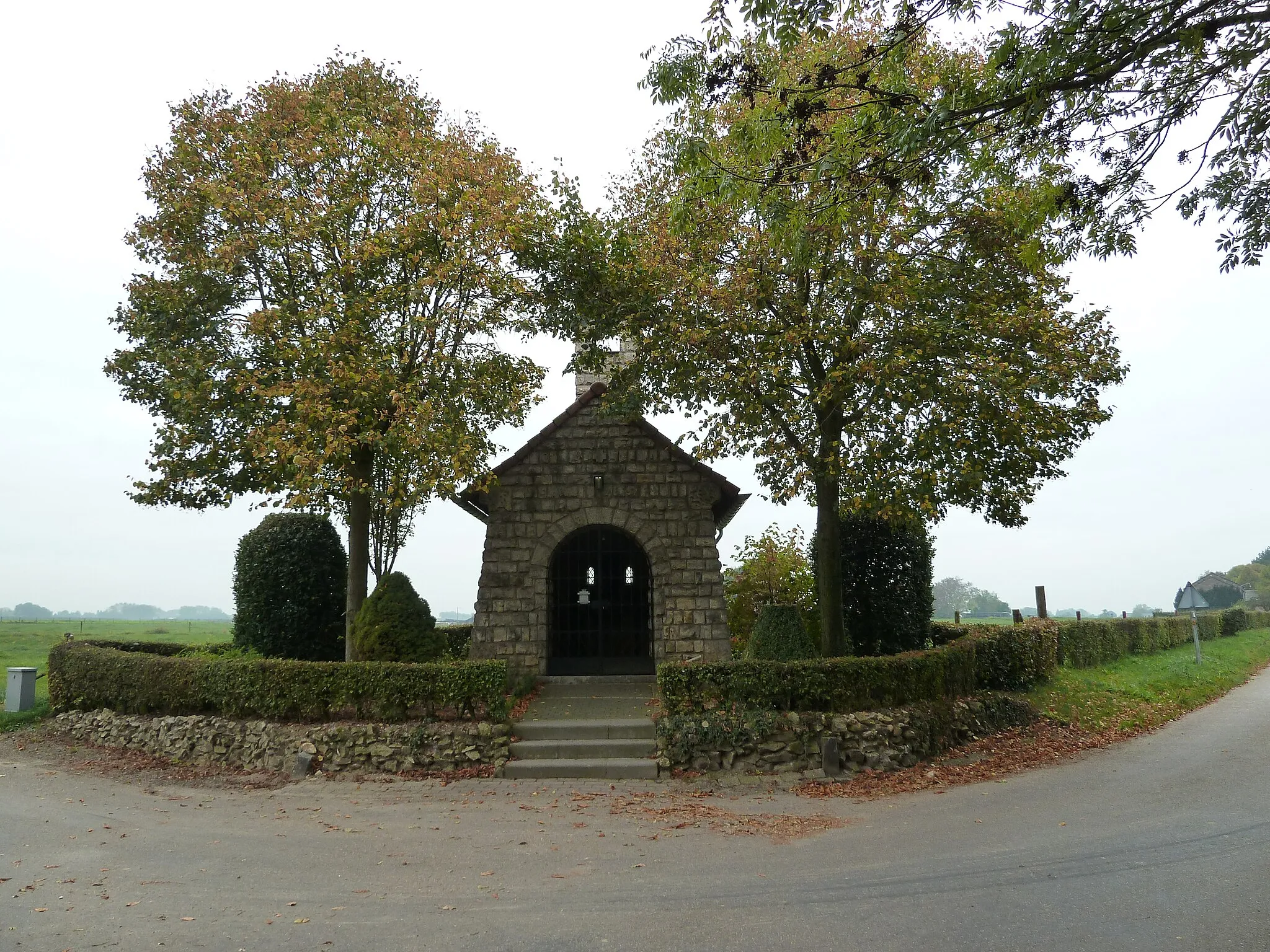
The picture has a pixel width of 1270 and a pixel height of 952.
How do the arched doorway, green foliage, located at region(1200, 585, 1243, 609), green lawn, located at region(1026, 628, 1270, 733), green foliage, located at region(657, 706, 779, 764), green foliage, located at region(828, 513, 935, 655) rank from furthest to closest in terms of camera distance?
green foliage, located at region(1200, 585, 1243, 609) < green foliage, located at region(828, 513, 935, 655) < the arched doorway < green lawn, located at region(1026, 628, 1270, 733) < green foliage, located at region(657, 706, 779, 764)

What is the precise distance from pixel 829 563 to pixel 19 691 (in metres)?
13.6

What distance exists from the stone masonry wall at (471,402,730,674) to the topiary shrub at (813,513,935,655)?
2.88m

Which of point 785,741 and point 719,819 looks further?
point 785,741

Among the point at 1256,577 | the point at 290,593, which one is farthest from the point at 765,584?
the point at 1256,577

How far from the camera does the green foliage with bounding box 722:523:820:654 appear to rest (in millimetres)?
14734

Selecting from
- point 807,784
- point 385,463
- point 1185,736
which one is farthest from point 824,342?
point 1185,736

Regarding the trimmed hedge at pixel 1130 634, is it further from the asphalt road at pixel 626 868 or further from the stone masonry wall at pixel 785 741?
the stone masonry wall at pixel 785 741

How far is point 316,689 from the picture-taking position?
10.4 m

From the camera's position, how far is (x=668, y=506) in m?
13.2

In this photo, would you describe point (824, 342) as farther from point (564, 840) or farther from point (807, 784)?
point (564, 840)

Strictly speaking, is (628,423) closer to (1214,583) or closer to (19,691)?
(19,691)

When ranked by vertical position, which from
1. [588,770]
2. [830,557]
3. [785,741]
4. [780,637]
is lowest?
[588,770]

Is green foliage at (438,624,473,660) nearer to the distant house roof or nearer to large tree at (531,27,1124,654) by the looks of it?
large tree at (531,27,1124,654)

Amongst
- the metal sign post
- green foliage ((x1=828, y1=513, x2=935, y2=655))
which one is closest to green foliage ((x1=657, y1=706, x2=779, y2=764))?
green foliage ((x1=828, y1=513, x2=935, y2=655))
